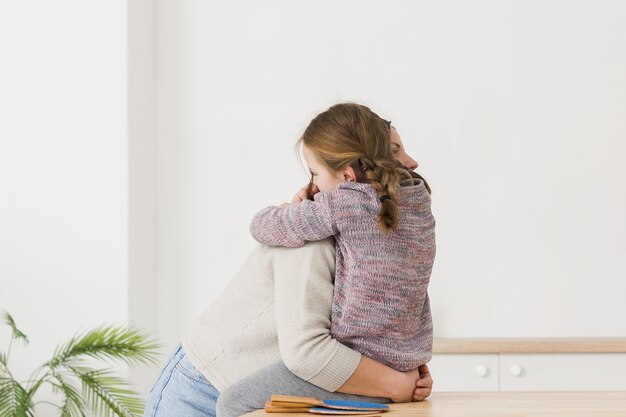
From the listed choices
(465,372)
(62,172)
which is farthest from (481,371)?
(62,172)

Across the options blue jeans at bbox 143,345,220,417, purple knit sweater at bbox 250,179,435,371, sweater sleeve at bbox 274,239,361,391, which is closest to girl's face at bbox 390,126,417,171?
purple knit sweater at bbox 250,179,435,371

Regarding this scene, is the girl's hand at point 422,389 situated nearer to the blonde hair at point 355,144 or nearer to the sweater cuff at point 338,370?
the sweater cuff at point 338,370

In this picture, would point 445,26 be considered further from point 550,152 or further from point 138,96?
point 138,96

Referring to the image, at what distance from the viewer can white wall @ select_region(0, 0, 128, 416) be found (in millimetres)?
3363

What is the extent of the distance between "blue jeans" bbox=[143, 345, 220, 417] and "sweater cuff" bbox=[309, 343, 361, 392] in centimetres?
22

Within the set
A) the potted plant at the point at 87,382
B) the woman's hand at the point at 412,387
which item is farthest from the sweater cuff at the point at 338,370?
the potted plant at the point at 87,382

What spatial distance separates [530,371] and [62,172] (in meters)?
1.80

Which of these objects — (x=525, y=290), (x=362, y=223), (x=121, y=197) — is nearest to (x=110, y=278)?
(x=121, y=197)

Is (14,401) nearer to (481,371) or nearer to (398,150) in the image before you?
(481,371)

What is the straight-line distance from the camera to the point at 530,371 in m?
3.15

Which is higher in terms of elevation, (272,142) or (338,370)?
(272,142)

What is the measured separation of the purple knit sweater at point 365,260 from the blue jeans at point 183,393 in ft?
0.84

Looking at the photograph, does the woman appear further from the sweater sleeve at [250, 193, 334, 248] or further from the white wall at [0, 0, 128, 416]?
the white wall at [0, 0, 128, 416]

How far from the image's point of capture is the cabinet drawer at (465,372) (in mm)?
3145
